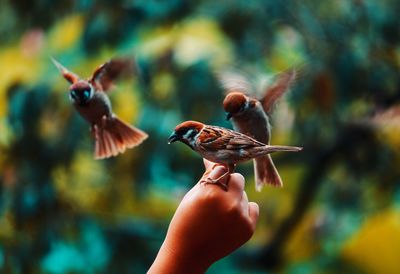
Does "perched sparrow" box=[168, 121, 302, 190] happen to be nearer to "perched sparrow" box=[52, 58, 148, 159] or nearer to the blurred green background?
"perched sparrow" box=[52, 58, 148, 159]

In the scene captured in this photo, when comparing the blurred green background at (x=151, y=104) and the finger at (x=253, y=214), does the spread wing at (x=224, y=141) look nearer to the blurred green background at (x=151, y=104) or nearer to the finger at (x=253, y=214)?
the finger at (x=253, y=214)

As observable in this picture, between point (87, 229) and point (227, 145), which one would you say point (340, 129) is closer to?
point (87, 229)

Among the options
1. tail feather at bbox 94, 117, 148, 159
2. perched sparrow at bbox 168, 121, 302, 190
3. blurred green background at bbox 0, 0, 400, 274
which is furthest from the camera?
blurred green background at bbox 0, 0, 400, 274

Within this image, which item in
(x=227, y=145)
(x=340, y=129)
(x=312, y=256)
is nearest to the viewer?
(x=227, y=145)

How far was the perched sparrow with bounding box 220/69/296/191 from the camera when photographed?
81 cm

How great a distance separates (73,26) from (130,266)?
1.89ft

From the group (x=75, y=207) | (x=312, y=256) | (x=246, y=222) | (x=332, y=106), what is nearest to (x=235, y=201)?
(x=246, y=222)

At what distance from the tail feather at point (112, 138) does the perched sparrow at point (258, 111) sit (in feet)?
0.40

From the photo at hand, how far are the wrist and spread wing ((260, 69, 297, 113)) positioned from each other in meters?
0.18

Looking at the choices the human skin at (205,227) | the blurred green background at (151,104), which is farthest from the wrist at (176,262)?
the blurred green background at (151,104)

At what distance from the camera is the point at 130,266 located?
1787 millimetres

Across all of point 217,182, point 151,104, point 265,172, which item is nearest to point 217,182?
point 217,182

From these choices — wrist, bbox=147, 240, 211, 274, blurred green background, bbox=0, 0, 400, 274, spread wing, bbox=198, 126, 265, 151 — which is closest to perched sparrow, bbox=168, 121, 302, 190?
spread wing, bbox=198, 126, 265, 151

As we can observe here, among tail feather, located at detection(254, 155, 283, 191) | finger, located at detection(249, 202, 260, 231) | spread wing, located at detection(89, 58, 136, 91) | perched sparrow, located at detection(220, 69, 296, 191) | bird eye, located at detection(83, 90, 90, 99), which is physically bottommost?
finger, located at detection(249, 202, 260, 231)
